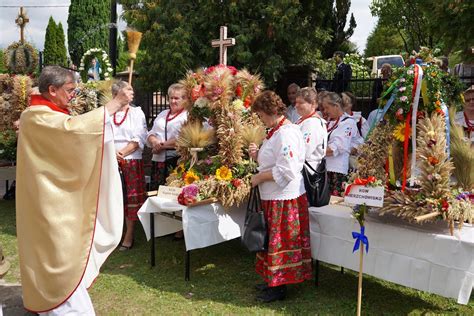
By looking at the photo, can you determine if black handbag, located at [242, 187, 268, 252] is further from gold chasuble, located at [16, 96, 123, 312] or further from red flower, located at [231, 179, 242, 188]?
gold chasuble, located at [16, 96, 123, 312]

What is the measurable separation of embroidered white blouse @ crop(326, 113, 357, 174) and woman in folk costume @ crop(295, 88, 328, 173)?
995 millimetres

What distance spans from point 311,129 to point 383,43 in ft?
109

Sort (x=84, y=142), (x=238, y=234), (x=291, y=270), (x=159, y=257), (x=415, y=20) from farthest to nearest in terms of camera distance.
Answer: (x=415, y=20) < (x=159, y=257) < (x=238, y=234) < (x=291, y=270) < (x=84, y=142)

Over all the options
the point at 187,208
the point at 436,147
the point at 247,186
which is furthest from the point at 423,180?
the point at 187,208

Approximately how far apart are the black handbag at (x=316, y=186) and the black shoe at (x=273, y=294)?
2.56ft

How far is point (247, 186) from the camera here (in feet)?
15.3

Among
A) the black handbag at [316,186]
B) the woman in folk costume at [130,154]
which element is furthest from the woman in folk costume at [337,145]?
the woman in folk costume at [130,154]

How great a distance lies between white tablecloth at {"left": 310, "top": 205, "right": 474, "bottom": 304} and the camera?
3430 mm

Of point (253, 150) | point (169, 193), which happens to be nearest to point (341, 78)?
point (253, 150)

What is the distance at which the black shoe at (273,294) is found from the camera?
4.21 m

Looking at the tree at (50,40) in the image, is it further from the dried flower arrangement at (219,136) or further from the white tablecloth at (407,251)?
the white tablecloth at (407,251)

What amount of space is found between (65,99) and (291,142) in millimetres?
1689

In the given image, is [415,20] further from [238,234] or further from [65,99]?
[65,99]

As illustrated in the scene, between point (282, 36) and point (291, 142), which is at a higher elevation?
point (282, 36)
